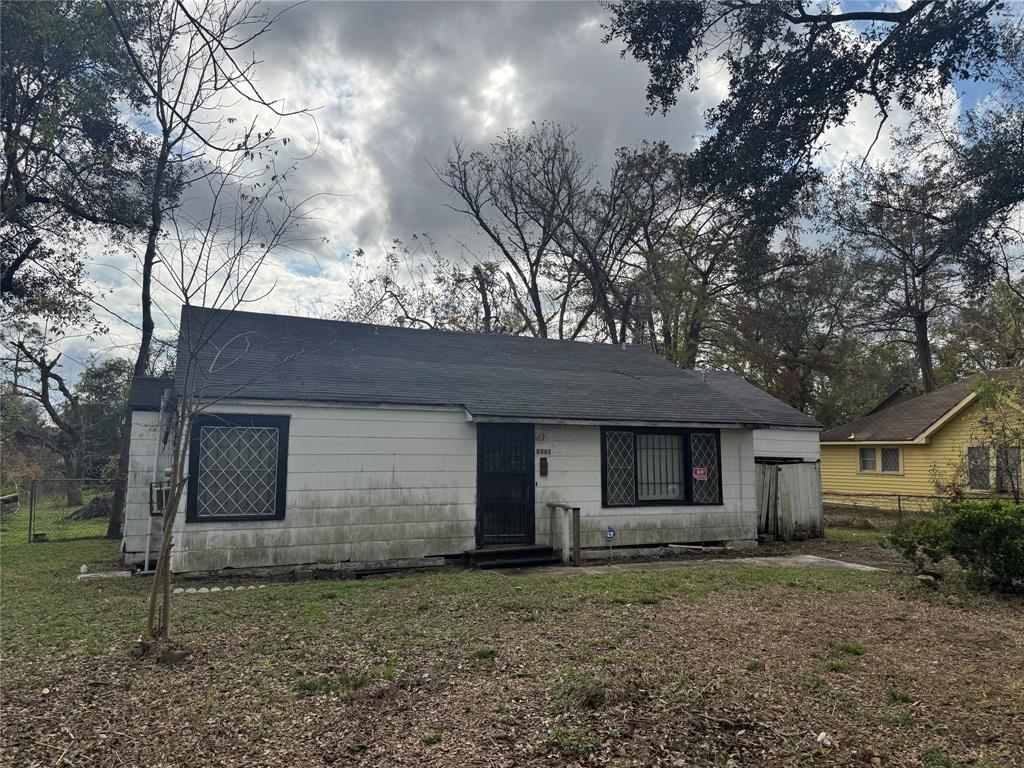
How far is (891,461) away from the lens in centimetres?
2094

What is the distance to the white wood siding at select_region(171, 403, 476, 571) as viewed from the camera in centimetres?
859

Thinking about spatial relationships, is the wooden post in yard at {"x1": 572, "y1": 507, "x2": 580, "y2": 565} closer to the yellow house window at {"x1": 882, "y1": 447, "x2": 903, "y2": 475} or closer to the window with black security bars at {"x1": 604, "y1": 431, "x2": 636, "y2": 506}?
the window with black security bars at {"x1": 604, "y1": 431, "x2": 636, "y2": 506}

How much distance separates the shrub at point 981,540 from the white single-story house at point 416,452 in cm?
401

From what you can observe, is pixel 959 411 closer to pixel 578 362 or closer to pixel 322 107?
pixel 578 362

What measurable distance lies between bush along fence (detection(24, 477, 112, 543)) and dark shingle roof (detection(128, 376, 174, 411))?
171 inches

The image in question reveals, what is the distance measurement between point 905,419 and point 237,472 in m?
20.8

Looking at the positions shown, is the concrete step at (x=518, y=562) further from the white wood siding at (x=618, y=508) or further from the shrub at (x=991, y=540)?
the shrub at (x=991, y=540)

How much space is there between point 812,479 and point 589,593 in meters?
8.50

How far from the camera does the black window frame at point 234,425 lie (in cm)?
841

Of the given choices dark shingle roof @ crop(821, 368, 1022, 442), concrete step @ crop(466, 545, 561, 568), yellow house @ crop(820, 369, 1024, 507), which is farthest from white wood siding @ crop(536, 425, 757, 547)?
dark shingle roof @ crop(821, 368, 1022, 442)

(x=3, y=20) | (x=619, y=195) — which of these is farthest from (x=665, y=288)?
(x=3, y=20)

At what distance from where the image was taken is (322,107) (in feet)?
14.5

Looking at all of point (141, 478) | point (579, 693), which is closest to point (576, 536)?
point (579, 693)

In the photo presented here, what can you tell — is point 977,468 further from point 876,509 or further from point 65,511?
point 65,511
